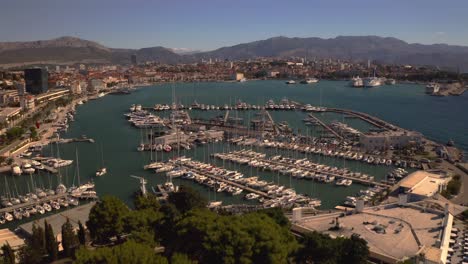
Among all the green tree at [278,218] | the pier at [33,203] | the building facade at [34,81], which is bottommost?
the pier at [33,203]

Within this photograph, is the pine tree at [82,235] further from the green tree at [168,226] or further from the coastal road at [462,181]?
the coastal road at [462,181]

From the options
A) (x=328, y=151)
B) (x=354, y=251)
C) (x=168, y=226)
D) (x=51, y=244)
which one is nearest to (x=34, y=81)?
(x=328, y=151)

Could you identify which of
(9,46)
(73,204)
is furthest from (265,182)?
(9,46)

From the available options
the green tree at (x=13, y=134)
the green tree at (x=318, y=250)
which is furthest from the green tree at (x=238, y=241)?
the green tree at (x=13, y=134)

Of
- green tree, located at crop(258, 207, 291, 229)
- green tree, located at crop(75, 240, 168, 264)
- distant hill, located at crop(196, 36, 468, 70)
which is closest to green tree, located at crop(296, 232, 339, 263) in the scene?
green tree, located at crop(258, 207, 291, 229)

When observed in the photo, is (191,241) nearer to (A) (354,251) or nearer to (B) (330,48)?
(A) (354,251)

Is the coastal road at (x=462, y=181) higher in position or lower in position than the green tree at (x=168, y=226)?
lower
